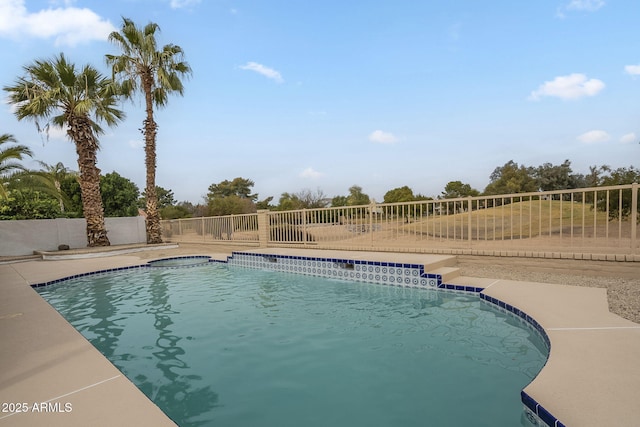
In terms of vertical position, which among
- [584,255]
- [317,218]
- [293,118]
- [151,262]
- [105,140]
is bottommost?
[151,262]

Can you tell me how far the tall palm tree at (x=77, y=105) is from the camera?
1163cm

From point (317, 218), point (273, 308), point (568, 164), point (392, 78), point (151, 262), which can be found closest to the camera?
point (273, 308)

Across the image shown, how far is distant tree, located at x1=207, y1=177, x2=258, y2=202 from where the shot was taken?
49847 millimetres

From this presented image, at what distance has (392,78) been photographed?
1411cm

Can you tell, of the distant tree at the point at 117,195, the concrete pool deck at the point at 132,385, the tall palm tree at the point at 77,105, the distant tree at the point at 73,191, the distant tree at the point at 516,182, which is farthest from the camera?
→ the distant tree at the point at 516,182

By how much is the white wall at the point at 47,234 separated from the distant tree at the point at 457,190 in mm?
37253

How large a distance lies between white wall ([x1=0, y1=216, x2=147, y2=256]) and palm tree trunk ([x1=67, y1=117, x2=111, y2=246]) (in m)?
1.97

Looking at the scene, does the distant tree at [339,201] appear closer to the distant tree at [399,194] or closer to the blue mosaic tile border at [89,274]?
the distant tree at [399,194]

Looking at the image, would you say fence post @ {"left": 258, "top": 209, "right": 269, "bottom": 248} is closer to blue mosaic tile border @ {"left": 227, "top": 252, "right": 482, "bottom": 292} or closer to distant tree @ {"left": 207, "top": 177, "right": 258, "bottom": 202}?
blue mosaic tile border @ {"left": 227, "top": 252, "right": 482, "bottom": 292}

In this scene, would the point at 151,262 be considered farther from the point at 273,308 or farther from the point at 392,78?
the point at 392,78

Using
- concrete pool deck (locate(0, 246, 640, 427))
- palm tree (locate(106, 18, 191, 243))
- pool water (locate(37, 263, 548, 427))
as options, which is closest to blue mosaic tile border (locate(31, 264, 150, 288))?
pool water (locate(37, 263, 548, 427))

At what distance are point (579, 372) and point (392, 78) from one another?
13.9 meters

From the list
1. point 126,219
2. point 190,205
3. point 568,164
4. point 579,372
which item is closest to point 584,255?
point 579,372

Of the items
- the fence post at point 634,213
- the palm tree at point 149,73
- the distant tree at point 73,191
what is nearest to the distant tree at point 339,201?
the distant tree at point 73,191
